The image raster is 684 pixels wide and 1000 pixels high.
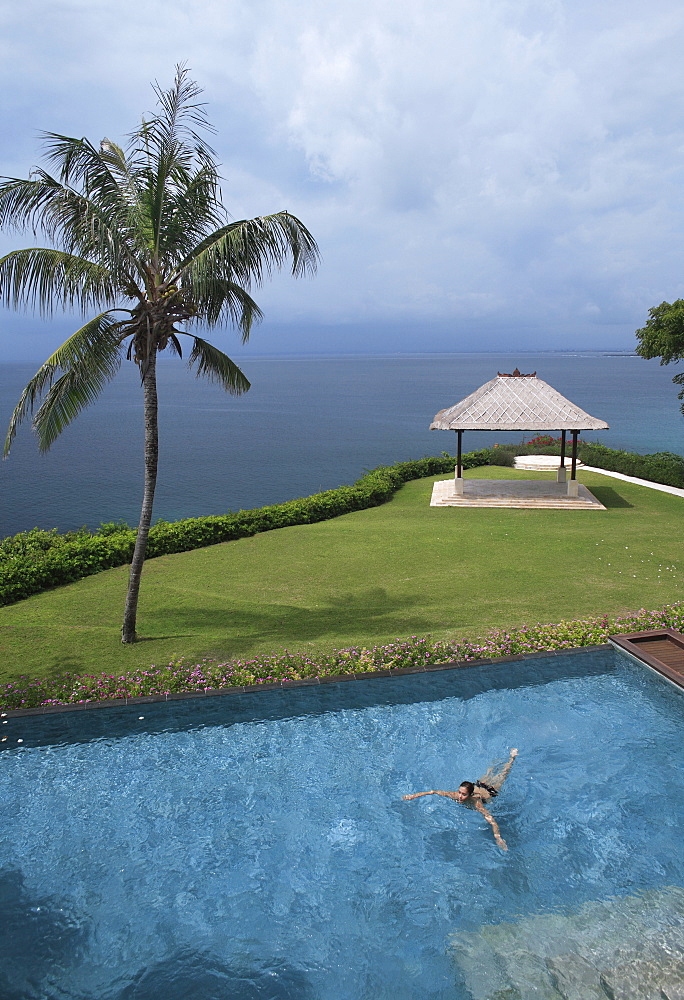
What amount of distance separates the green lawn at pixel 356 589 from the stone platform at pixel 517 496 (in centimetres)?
123

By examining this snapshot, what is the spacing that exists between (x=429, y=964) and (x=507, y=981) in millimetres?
641

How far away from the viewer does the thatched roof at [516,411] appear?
2148cm

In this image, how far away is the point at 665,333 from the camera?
25.9 meters

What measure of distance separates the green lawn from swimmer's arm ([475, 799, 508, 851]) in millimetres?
3717

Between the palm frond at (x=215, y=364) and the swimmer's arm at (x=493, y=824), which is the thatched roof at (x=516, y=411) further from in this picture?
the swimmer's arm at (x=493, y=824)

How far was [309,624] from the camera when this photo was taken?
39.4 ft

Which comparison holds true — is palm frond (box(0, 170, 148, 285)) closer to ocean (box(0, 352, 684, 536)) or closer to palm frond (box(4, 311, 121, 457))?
palm frond (box(4, 311, 121, 457))

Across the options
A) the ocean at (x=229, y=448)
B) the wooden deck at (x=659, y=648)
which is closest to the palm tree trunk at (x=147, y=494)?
the wooden deck at (x=659, y=648)

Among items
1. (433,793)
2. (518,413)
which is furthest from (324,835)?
(518,413)

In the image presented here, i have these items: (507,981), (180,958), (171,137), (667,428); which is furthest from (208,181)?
(667,428)

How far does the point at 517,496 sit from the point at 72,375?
15.8 metres

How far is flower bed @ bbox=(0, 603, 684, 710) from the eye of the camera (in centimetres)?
923

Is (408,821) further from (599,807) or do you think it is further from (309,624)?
(309,624)

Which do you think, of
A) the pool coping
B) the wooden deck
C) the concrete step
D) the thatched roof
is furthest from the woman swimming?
the thatched roof
